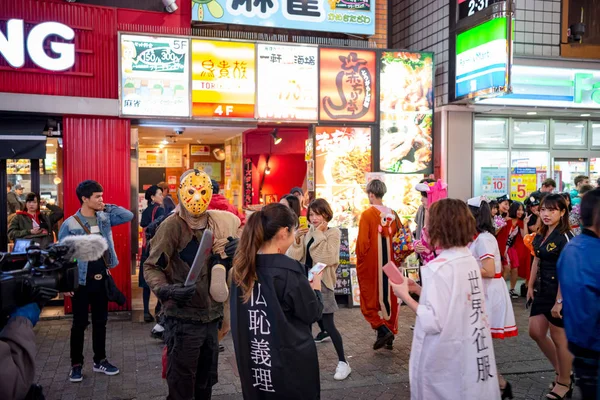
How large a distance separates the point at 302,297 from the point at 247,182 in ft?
29.3

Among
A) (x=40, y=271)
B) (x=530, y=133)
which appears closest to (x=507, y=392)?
(x=40, y=271)

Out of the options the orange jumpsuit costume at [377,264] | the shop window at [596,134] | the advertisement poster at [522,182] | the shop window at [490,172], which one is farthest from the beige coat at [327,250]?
the shop window at [596,134]

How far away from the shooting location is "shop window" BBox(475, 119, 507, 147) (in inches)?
408

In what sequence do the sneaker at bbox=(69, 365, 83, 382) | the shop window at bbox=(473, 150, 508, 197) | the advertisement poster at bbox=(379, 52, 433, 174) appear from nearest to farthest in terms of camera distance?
the sneaker at bbox=(69, 365, 83, 382) < the advertisement poster at bbox=(379, 52, 433, 174) < the shop window at bbox=(473, 150, 508, 197)

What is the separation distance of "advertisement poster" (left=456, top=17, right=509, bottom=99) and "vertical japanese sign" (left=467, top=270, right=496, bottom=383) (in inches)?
229

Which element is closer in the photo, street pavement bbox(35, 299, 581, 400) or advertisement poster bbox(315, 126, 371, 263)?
street pavement bbox(35, 299, 581, 400)

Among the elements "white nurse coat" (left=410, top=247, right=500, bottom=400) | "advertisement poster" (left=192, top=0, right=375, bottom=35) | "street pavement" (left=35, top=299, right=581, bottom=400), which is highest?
"advertisement poster" (left=192, top=0, right=375, bottom=35)

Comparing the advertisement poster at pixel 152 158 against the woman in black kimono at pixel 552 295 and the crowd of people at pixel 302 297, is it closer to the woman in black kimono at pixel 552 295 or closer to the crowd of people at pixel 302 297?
the crowd of people at pixel 302 297

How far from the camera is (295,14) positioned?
361 inches

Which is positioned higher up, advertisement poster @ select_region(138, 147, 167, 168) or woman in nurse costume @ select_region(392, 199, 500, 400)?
advertisement poster @ select_region(138, 147, 167, 168)

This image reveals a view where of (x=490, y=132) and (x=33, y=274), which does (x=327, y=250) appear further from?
(x=490, y=132)

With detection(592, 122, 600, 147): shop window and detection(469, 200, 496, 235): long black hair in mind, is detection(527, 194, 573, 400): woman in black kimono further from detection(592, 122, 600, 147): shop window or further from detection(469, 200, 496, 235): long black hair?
detection(592, 122, 600, 147): shop window

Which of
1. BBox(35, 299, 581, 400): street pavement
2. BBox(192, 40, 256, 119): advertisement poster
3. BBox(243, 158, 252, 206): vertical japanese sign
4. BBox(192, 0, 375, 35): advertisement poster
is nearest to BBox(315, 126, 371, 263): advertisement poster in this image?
BBox(192, 40, 256, 119): advertisement poster

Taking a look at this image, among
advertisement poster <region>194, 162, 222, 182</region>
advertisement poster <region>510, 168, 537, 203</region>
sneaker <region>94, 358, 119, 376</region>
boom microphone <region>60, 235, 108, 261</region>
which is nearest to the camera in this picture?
boom microphone <region>60, 235, 108, 261</region>
